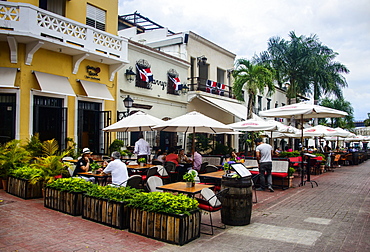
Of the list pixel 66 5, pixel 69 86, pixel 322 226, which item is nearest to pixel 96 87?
pixel 69 86

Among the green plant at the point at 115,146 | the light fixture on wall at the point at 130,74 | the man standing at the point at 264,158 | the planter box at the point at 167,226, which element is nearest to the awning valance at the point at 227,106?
the light fixture on wall at the point at 130,74

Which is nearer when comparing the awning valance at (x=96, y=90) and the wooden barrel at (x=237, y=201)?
the wooden barrel at (x=237, y=201)

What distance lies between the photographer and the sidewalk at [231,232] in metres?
4.91

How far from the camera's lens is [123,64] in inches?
579

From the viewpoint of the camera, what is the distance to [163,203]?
528cm

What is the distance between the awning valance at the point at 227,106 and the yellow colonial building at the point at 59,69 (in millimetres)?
7556

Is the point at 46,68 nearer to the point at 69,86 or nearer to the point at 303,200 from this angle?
the point at 69,86

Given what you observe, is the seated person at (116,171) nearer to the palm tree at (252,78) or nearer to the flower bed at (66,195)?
the flower bed at (66,195)

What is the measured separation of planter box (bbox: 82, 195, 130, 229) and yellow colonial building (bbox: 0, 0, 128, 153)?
6.53 meters

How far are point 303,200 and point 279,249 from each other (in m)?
4.37

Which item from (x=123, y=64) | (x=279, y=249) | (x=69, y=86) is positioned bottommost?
(x=279, y=249)

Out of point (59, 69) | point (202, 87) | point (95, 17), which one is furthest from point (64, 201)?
point (202, 87)

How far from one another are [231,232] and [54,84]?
31.3ft

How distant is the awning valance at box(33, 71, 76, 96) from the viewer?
11.7m
